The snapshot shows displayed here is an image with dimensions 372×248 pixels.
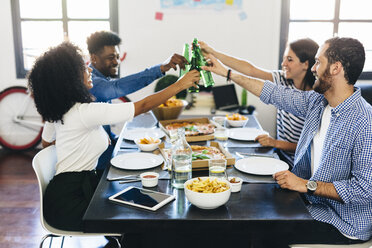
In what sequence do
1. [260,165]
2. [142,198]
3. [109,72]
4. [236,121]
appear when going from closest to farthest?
[142,198] < [260,165] < [236,121] < [109,72]

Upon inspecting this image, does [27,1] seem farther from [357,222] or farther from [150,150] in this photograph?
[357,222]

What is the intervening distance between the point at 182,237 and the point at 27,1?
350 centimetres

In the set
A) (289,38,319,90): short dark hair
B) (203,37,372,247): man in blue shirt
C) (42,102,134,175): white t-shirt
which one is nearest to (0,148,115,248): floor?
(42,102,134,175): white t-shirt

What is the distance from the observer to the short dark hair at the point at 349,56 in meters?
1.71

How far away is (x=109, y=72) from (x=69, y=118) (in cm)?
94

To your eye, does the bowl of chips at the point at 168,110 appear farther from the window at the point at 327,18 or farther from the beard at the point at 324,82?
the window at the point at 327,18

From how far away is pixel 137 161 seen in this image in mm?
1949

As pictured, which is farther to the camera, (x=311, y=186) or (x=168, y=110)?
(x=168, y=110)

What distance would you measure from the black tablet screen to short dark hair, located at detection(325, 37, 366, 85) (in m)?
0.94

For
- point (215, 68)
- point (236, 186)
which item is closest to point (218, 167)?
point (236, 186)

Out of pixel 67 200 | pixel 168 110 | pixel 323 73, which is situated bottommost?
pixel 67 200

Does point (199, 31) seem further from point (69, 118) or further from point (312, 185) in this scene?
point (312, 185)

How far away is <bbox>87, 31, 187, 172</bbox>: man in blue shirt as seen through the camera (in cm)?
252

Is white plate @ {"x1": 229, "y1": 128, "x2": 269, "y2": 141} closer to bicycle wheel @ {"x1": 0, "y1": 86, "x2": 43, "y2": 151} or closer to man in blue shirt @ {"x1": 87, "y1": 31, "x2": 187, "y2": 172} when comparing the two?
man in blue shirt @ {"x1": 87, "y1": 31, "x2": 187, "y2": 172}
